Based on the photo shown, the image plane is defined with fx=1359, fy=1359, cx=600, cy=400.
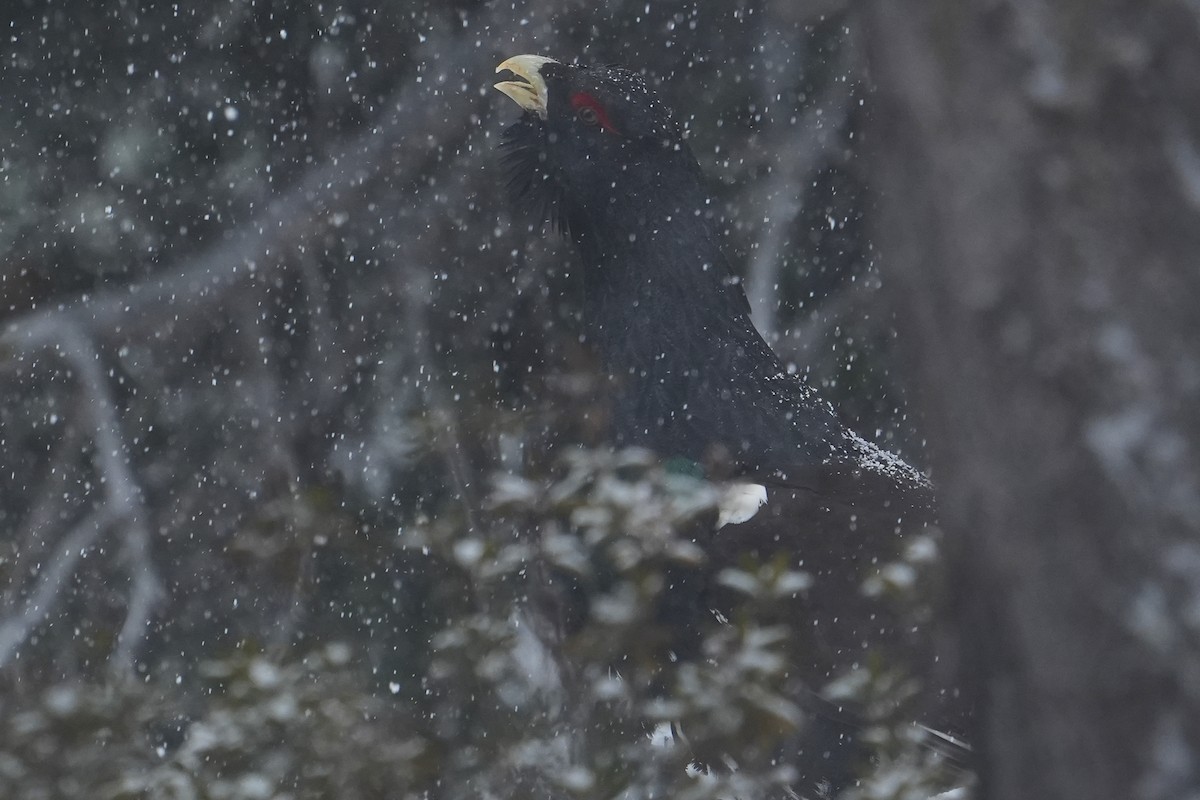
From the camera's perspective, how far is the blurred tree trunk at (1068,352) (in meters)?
0.77

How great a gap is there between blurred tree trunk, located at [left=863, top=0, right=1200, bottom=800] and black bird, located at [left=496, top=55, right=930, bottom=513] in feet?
7.52

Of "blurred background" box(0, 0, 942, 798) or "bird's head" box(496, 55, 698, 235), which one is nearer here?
"bird's head" box(496, 55, 698, 235)

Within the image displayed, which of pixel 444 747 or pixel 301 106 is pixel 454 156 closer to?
pixel 301 106

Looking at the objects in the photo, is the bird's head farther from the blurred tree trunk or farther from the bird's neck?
the blurred tree trunk

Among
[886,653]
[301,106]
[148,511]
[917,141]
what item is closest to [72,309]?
[148,511]

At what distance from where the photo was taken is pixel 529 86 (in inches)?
141

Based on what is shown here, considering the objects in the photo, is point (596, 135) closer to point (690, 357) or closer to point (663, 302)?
point (663, 302)

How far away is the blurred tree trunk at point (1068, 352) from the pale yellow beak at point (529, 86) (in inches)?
109

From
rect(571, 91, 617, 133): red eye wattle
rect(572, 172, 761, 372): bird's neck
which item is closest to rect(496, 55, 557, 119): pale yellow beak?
rect(571, 91, 617, 133): red eye wattle

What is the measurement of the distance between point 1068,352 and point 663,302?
261cm

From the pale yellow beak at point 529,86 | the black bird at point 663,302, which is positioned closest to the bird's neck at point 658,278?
the black bird at point 663,302

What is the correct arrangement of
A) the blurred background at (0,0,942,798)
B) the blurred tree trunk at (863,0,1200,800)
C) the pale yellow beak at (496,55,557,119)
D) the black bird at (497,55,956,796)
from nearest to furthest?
the blurred tree trunk at (863,0,1200,800) < the black bird at (497,55,956,796) < the pale yellow beak at (496,55,557,119) < the blurred background at (0,0,942,798)

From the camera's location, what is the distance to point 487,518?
3.26 meters

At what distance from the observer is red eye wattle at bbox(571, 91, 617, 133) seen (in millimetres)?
3443
